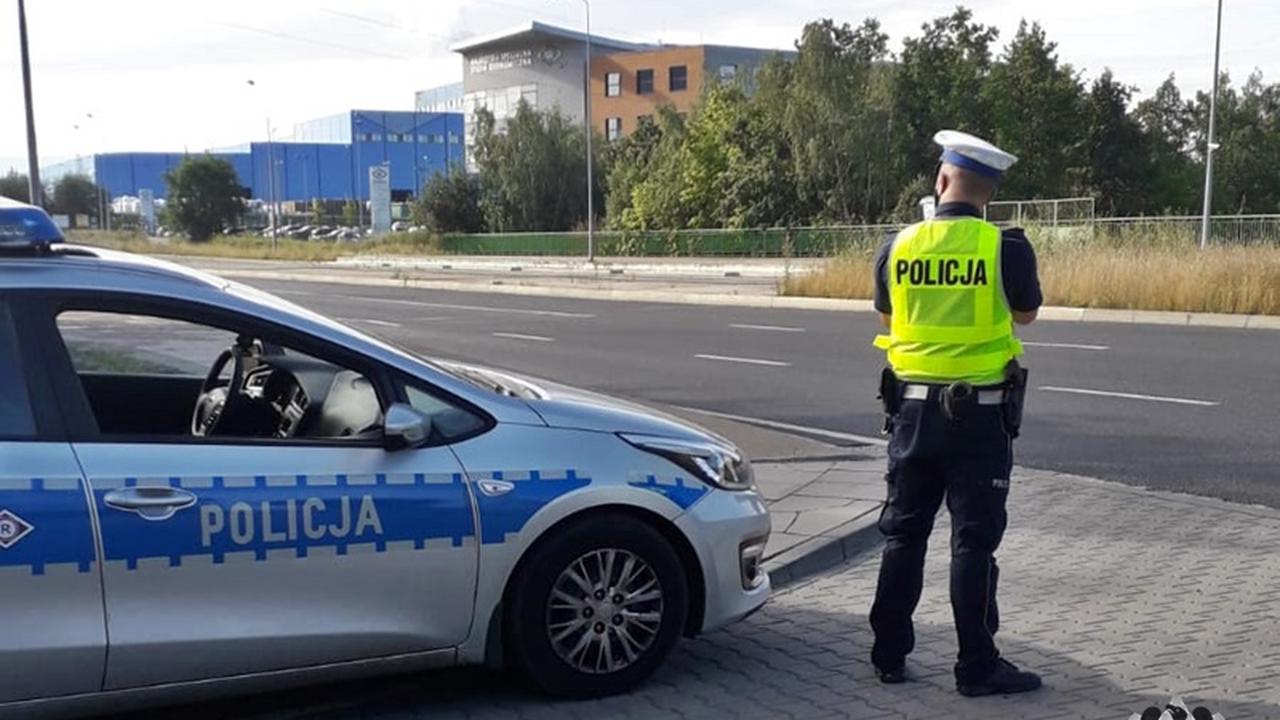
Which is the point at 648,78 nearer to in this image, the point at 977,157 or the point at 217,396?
the point at 217,396

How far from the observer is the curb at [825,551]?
5598 millimetres

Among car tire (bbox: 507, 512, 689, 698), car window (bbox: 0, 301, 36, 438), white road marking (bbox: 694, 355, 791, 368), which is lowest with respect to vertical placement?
white road marking (bbox: 694, 355, 791, 368)

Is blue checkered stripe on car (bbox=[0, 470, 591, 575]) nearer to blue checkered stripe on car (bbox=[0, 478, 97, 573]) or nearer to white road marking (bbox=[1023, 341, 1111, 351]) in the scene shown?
blue checkered stripe on car (bbox=[0, 478, 97, 573])

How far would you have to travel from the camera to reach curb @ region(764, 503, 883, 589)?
18.4 feet

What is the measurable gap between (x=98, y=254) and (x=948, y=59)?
166ft

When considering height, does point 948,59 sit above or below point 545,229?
above

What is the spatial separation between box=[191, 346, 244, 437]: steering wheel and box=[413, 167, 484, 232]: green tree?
6512 centimetres

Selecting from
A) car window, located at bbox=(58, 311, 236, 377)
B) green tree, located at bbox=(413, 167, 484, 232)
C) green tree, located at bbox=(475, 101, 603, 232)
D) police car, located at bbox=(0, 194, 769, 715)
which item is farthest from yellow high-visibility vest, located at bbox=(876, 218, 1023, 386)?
green tree, located at bbox=(413, 167, 484, 232)

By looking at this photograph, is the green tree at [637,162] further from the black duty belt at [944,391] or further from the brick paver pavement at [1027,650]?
the black duty belt at [944,391]

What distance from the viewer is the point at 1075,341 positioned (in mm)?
15977

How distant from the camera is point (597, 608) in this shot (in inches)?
162

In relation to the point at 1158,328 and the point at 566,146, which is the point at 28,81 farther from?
the point at 566,146

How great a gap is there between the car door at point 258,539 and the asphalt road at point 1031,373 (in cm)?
80

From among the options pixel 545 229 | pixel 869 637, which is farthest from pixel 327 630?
pixel 545 229
